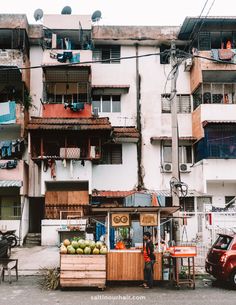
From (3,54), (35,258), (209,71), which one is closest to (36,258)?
(35,258)

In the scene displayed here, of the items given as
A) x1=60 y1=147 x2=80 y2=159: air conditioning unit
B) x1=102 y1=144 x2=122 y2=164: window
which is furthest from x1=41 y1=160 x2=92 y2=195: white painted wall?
x1=102 y1=144 x2=122 y2=164: window

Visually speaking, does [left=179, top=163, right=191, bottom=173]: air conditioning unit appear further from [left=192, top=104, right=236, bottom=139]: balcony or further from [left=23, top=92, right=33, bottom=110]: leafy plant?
[left=23, top=92, right=33, bottom=110]: leafy plant

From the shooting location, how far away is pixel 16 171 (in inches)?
997

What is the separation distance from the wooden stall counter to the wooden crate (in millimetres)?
595

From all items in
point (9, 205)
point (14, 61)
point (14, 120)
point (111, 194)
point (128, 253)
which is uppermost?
point (14, 61)

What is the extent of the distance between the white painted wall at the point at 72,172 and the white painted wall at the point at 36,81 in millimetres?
4582

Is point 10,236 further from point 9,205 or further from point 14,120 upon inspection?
point 14,120

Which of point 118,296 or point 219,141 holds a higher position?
point 219,141

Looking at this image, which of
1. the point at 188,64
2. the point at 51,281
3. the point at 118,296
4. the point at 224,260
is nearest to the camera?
the point at 118,296

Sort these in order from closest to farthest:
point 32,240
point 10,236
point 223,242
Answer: point 223,242
point 10,236
point 32,240

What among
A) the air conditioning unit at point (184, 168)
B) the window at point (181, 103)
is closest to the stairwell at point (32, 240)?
the air conditioning unit at point (184, 168)

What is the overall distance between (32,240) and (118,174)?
670cm

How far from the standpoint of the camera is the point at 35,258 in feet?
65.3

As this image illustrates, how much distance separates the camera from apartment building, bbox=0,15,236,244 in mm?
25766
